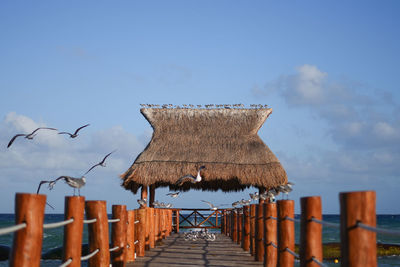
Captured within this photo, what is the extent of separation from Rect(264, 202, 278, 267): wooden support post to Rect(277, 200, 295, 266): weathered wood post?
0.86 m

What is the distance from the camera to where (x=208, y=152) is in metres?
18.5

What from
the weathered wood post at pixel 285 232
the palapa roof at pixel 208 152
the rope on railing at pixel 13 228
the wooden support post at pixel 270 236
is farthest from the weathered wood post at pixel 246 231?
the palapa roof at pixel 208 152

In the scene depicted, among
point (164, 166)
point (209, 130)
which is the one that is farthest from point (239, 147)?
point (164, 166)

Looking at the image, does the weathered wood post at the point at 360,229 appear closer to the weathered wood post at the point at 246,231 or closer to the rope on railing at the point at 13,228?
the rope on railing at the point at 13,228

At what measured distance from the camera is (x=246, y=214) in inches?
388

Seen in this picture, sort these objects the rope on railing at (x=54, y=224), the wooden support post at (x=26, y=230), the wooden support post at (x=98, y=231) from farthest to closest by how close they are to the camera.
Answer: the wooden support post at (x=98, y=231)
the rope on railing at (x=54, y=224)
the wooden support post at (x=26, y=230)

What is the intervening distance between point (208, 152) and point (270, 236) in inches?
481

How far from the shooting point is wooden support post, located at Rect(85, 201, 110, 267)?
5.04m

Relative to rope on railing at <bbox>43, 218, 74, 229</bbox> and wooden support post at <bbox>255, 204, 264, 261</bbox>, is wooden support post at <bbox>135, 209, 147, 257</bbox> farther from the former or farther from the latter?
rope on railing at <bbox>43, 218, 74, 229</bbox>

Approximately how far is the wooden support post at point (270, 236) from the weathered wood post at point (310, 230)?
80.6 inches

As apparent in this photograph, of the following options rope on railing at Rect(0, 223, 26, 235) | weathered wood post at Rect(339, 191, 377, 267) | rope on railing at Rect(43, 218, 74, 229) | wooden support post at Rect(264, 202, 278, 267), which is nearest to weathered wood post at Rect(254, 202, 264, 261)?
wooden support post at Rect(264, 202, 278, 267)

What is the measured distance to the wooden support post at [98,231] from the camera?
5.04 m

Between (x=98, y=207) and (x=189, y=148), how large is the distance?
1378 centimetres

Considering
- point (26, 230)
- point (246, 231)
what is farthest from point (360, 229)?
point (246, 231)
